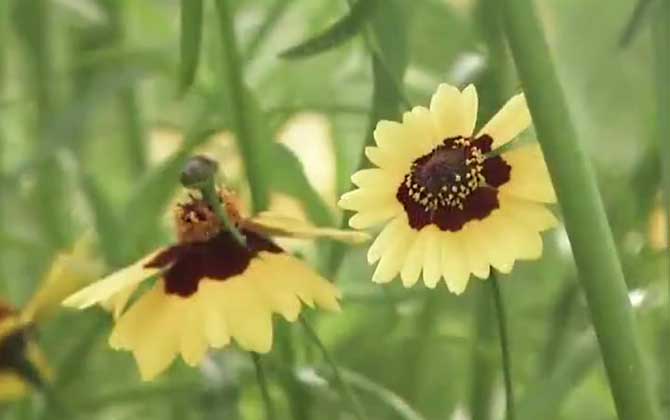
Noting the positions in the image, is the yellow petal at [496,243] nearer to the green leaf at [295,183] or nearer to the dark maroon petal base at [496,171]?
the dark maroon petal base at [496,171]

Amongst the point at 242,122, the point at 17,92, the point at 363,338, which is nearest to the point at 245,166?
the point at 242,122

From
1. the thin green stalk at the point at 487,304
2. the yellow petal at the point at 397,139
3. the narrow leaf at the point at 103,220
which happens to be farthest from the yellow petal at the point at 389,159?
the narrow leaf at the point at 103,220

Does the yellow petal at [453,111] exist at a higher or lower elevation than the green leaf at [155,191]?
higher

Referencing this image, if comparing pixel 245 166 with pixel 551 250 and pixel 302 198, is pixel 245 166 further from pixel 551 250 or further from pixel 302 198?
pixel 551 250

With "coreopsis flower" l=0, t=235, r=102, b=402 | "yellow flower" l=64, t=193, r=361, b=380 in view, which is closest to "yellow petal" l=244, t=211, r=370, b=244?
"yellow flower" l=64, t=193, r=361, b=380

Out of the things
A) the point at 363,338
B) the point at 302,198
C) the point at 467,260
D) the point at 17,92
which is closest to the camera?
the point at 467,260

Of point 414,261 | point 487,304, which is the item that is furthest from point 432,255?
point 487,304
